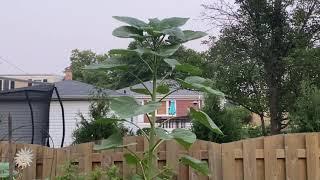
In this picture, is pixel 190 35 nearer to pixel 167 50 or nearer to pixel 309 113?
pixel 167 50

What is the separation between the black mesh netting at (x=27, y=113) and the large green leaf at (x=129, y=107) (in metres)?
2.68

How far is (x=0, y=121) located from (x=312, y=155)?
10.2ft

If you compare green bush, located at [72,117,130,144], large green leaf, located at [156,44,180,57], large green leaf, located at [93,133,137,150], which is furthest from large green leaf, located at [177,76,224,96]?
green bush, located at [72,117,130,144]

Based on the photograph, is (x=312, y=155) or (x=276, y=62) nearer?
(x=312, y=155)

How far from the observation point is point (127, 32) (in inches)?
123

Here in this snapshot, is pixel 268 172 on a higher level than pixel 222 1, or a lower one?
lower

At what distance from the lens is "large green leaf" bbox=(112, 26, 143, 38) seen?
3.07 meters

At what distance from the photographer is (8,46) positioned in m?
24.8

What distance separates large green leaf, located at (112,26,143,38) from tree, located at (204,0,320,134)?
6.68 m

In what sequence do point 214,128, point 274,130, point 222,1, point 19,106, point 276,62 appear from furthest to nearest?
point 222,1, point 276,62, point 274,130, point 19,106, point 214,128

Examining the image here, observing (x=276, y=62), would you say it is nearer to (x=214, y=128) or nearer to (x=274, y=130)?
(x=274, y=130)

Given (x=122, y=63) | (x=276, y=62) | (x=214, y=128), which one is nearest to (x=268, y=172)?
(x=214, y=128)

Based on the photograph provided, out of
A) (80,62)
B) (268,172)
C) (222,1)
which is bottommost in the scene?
(268,172)

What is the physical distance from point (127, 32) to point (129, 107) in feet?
1.70
